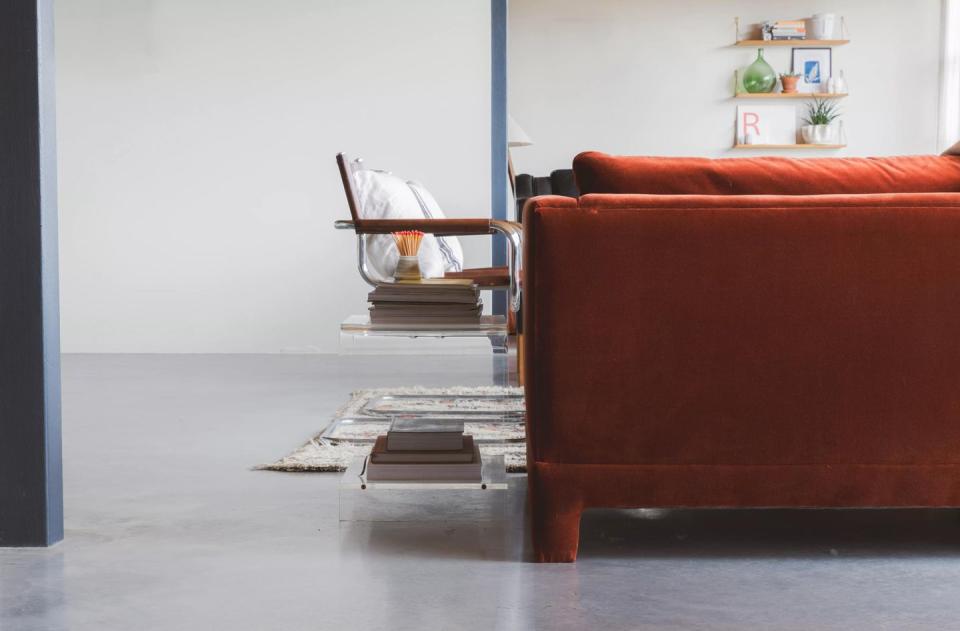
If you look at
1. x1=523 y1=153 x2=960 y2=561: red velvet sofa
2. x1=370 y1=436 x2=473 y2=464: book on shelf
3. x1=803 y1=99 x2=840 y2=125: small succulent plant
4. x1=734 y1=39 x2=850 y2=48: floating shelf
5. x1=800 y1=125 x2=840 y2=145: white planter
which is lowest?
x1=370 y1=436 x2=473 y2=464: book on shelf

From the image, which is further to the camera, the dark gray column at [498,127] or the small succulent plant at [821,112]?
the small succulent plant at [821,112]

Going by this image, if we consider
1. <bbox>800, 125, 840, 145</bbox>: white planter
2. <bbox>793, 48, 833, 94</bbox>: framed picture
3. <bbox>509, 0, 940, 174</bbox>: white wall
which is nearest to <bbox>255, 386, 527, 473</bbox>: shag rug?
<bbox>509, 0, 940, 174</bbox>: white wall

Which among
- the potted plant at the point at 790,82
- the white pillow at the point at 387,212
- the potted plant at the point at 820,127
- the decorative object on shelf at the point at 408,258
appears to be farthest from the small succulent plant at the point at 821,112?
the decorative object on shelf at the point at 408,258

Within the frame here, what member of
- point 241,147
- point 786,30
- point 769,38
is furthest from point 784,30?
point 241,147

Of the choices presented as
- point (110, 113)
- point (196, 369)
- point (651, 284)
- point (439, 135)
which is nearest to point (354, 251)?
point (439, 135)

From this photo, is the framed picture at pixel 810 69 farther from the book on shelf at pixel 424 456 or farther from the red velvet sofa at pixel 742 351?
the book on shelf at pixel 424 456

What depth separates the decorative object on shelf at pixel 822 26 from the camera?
7.08m

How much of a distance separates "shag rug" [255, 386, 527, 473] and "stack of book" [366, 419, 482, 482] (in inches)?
10.1

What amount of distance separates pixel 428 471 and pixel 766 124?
5.83m

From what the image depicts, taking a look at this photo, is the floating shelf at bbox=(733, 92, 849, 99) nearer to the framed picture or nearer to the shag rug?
the framed picture

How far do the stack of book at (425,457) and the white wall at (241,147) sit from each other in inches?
139

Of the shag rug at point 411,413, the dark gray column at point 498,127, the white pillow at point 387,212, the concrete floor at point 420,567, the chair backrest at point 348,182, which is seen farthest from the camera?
the dark gray column at point 498,127

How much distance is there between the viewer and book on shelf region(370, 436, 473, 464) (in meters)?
2.08

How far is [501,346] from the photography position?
249 centimetres
